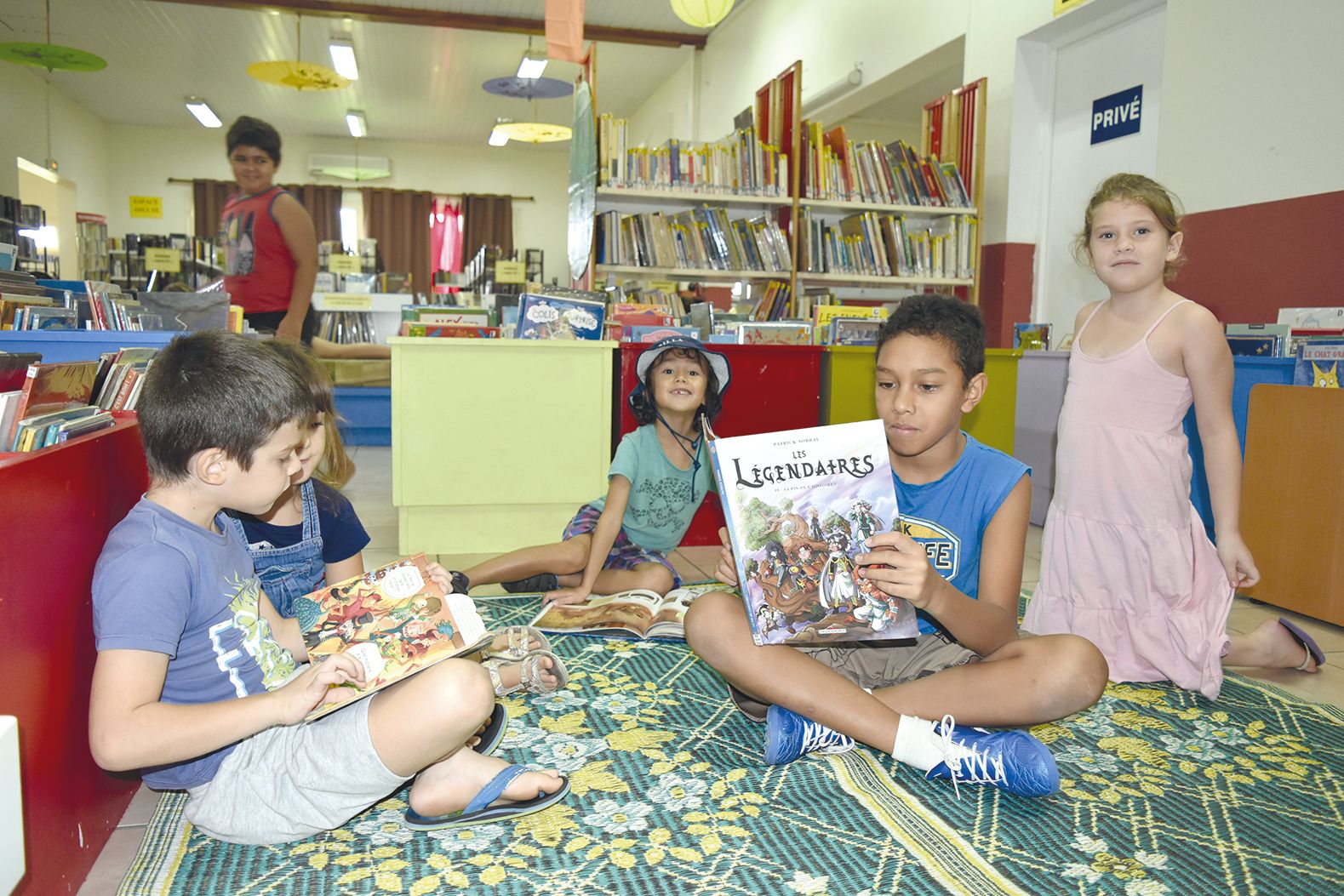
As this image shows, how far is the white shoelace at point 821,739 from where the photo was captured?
4.92ft

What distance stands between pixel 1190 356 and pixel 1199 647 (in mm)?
623

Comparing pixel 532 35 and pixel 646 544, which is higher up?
pixel 532 35

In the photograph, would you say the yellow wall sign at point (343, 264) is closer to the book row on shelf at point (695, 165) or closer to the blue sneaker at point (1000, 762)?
the book row on shelf at point (695, 165)

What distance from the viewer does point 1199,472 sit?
3.01 meters

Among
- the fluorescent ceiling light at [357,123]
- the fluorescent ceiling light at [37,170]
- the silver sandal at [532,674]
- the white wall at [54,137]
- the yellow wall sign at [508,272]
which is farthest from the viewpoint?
the fluorescent ceiling light at [357,123]

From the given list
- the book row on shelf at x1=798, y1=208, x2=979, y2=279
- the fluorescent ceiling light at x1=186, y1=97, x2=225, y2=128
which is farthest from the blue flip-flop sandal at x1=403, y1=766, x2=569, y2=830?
the fluorescent ceiling light at x1=186, y1=97, x2=225, y2=128

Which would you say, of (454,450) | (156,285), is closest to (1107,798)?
(454,450)

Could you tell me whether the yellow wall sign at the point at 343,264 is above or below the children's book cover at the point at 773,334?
above

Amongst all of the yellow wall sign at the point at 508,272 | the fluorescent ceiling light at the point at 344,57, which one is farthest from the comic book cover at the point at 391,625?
the fluorescent ceiling light at the point at 344,57

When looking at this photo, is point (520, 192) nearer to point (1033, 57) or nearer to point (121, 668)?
point (1033, 57)

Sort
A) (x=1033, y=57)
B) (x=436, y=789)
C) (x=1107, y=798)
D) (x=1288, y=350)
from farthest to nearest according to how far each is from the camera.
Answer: (x=1033, y=57)
(x=1288, y=350)
(x=1107, y=798)
(x=436, y=789)

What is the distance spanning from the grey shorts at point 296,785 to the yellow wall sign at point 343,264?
6441mm

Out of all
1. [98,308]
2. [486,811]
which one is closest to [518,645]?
[486,811]

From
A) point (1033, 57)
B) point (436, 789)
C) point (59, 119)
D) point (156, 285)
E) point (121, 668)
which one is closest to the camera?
point (121, 668)
